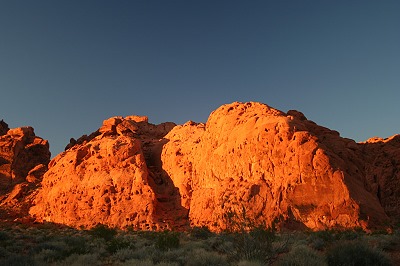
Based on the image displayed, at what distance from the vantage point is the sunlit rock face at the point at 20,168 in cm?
4171

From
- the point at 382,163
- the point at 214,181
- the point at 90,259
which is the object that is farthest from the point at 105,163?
the point at 382,163

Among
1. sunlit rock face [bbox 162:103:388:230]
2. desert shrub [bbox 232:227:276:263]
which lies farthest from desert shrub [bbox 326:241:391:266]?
sunlit rock face [bbox 162:103:388:230]

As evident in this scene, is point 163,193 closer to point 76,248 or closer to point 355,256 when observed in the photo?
point 76,248

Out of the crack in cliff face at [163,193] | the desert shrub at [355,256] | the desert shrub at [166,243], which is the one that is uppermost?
the crack in cliff face at [163,193]

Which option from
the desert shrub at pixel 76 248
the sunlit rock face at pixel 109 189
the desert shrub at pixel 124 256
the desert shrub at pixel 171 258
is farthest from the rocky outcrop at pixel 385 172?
the desert shrub at pixel 76 248

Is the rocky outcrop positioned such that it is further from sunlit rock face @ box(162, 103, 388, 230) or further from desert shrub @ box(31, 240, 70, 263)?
desert shrub @ box(31, 240, 70, 263)

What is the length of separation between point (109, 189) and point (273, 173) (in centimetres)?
1792

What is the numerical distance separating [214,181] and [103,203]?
480 inches

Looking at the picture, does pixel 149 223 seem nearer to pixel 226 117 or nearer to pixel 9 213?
pixel 226 117

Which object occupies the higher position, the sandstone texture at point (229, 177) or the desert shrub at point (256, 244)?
the sandstone texture at point (229, 177)

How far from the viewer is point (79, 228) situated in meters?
32.1

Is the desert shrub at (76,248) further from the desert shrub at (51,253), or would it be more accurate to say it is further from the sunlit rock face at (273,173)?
the sunlit rock face at (273,173)

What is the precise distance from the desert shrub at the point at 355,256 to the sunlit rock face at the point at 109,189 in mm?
23015

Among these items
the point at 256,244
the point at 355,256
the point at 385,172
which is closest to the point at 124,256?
the point at 256,244
